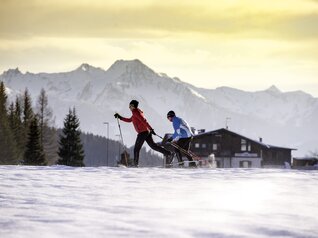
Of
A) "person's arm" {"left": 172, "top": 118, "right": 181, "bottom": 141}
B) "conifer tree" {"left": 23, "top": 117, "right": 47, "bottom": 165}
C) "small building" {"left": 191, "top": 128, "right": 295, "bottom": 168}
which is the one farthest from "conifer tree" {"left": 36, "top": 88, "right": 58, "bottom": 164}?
"person's arm" {"left": 172, "top": 118, "right": 181, "bottom": 141}

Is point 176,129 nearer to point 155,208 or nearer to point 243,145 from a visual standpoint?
point 155,208

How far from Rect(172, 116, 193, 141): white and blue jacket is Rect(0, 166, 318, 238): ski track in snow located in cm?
793

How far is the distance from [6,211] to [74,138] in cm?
6371

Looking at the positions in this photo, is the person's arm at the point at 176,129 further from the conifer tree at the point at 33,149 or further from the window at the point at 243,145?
the window at the point at 243,145

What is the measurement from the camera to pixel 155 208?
6805 millimetres

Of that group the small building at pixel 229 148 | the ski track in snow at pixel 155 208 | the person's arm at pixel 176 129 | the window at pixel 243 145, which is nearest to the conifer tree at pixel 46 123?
the small building at pixel 229 148

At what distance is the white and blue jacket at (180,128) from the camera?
18469 mm

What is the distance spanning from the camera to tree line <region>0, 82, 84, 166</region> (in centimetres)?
6066

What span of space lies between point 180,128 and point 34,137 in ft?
144

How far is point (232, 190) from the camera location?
29.5 feet

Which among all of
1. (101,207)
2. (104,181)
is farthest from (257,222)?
(104,181)

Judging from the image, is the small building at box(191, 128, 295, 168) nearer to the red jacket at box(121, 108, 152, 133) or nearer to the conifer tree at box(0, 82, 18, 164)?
the conifer tree at box(0, 82, 18, 164)

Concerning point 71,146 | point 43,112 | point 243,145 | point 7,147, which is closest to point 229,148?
point 243,145

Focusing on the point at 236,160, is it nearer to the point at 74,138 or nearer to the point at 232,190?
the point at 74,138
